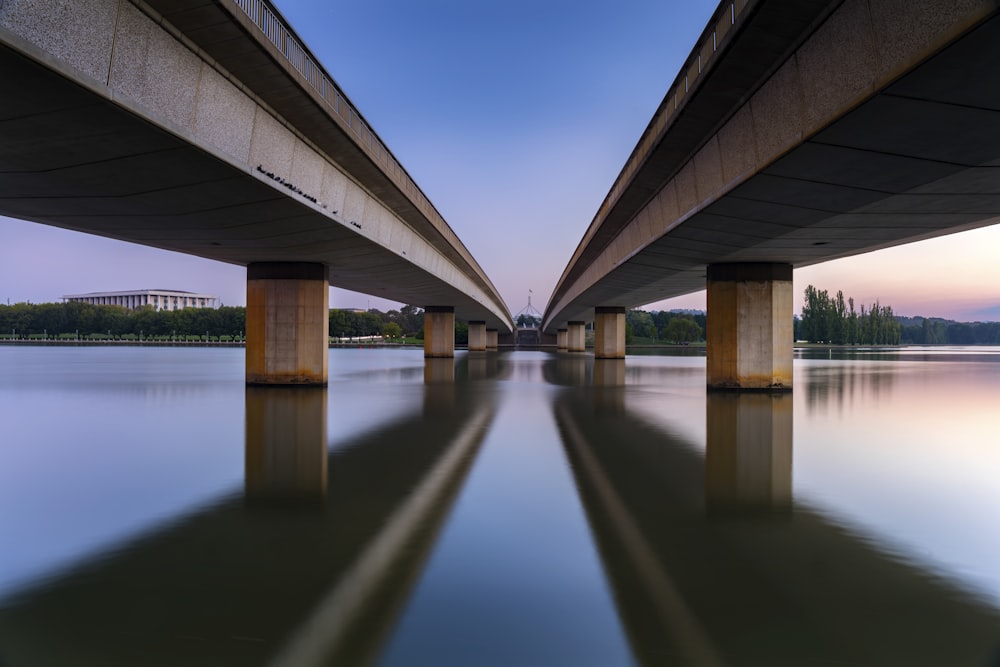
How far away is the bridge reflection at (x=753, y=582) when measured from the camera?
3889mm

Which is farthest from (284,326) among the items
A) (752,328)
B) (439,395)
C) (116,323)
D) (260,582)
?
(116,323)

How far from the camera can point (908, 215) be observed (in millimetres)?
14820

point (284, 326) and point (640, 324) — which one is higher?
point (640, 324)

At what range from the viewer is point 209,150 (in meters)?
9.98

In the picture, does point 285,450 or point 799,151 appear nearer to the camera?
point 799,151

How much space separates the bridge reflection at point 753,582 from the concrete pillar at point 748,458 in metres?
0.05

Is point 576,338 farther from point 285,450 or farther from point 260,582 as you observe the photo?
point 260,582

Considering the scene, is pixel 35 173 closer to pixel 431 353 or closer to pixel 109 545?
pixel 109 545

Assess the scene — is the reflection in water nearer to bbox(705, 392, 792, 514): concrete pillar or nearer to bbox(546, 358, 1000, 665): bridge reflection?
bbox(705, 392, 792, 514): concrete pillar

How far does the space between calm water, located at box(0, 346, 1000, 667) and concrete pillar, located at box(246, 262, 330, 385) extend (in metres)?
9.93

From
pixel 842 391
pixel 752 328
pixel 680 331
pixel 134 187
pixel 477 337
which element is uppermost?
pixel 134 187

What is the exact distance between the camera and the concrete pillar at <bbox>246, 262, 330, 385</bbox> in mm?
23344

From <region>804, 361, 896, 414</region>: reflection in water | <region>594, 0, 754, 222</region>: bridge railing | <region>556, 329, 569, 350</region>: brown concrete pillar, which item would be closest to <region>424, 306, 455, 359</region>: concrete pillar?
<region>804, 361, 896, 414</region>: reflection in water

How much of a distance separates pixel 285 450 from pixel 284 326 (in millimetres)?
13174
